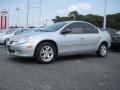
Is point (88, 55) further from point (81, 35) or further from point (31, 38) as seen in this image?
point (31, 38)

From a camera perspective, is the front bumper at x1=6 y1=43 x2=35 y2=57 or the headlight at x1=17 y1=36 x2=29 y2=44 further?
the headlight at x1=17 y1=36 x2=29 y2=44

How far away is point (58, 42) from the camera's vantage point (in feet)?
24.9

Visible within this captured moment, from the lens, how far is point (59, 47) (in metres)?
7.66

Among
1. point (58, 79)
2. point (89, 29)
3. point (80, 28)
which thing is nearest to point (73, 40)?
point (80, 28)

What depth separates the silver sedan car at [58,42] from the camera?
Answer: 7.14 m

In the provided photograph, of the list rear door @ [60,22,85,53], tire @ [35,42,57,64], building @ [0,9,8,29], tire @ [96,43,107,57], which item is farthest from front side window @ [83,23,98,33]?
building @ [0,9,8,29]

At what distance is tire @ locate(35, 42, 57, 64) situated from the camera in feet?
23.6

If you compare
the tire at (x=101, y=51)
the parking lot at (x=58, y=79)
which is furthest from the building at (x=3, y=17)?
the parking lot at (x=58, y=79)

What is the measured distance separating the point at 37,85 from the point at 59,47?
10.4ft

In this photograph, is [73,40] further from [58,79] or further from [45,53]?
[58,79]

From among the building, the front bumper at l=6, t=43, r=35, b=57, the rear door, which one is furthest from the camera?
the building

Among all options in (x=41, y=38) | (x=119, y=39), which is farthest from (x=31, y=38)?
(x=119, y=39)

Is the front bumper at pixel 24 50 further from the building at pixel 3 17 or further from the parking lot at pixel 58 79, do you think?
the building at pixel 3 17

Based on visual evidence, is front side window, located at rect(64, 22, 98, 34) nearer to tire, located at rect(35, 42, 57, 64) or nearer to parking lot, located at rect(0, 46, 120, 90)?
tire, located at rect(35, 42, 57, 64)
